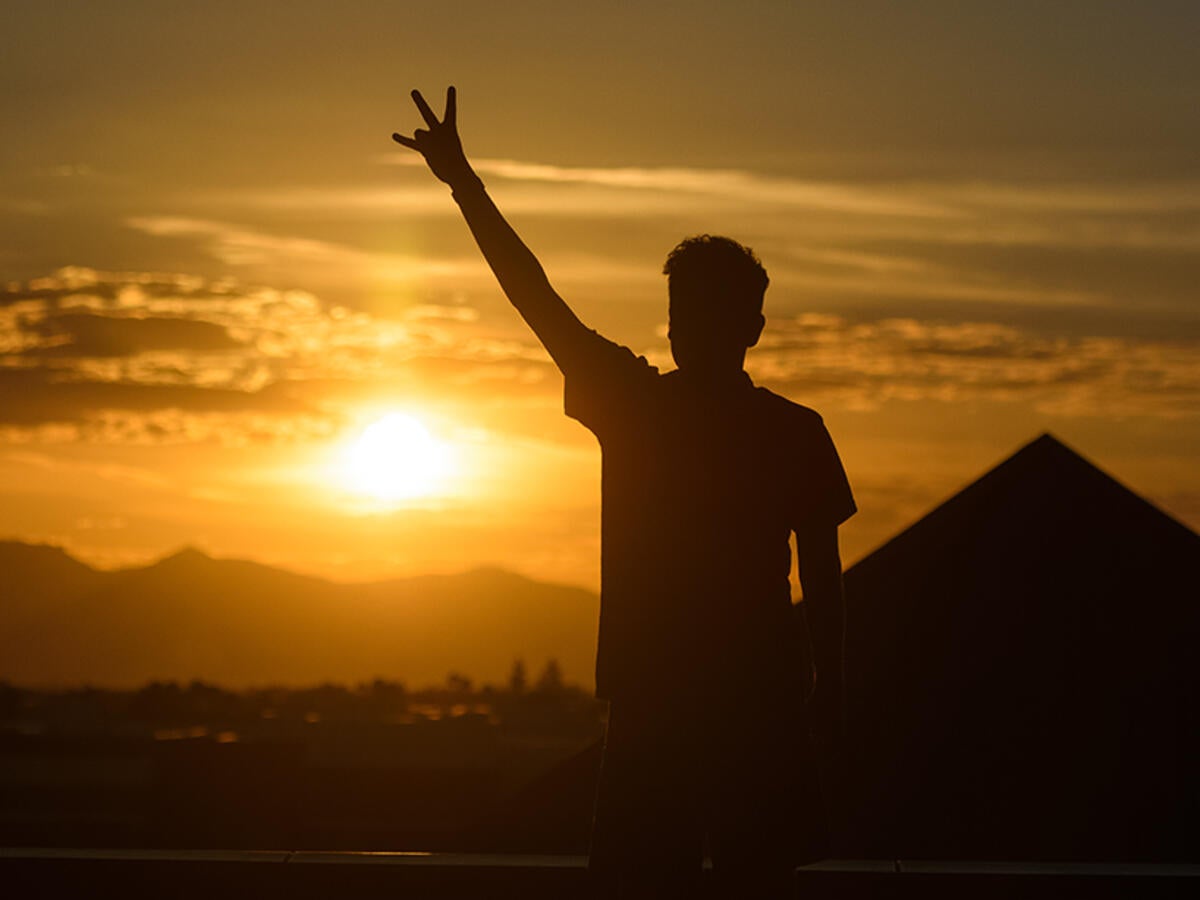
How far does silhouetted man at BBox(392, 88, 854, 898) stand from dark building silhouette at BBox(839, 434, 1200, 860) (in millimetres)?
12062

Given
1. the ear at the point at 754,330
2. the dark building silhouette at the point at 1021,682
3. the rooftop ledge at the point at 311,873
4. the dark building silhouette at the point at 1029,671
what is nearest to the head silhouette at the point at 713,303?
the ear at the point at 754,330

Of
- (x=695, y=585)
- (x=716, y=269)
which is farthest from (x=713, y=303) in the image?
(x=695, y=585)

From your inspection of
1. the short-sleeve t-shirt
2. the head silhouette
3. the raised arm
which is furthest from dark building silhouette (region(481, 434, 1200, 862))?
the raised arm

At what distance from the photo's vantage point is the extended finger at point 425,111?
4477 millimetres

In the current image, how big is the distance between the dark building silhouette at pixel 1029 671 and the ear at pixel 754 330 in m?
12.3

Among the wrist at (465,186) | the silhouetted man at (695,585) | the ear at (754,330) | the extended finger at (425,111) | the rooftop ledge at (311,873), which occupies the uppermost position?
the extended finger at (425,111)

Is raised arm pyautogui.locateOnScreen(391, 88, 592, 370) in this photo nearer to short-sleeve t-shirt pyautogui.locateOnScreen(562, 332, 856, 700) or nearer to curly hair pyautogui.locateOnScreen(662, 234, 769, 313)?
short-sleeve t-shirt pyautogui.locateOnScreen(562, 332, 856, 700)

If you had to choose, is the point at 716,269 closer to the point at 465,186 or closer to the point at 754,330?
the point at 754,330

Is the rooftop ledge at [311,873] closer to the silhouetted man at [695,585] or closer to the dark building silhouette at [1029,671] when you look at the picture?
the silhouetted man at [695,585]

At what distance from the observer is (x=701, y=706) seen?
410 cm

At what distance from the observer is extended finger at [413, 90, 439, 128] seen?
14.7 feet

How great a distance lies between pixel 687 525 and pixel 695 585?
16cm

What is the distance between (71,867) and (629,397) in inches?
117

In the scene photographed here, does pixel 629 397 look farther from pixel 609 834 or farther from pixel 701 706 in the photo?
pixel 609 834
